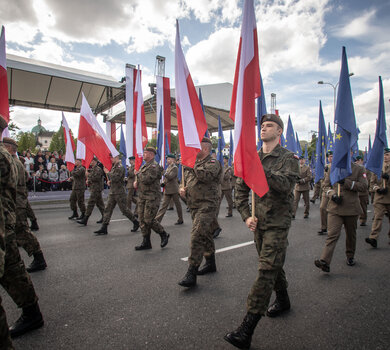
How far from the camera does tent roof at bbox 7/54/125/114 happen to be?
1384 centimetres

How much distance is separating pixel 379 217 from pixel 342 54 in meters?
3.26

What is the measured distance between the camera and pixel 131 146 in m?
10.1

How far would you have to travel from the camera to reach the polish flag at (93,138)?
6570 mm

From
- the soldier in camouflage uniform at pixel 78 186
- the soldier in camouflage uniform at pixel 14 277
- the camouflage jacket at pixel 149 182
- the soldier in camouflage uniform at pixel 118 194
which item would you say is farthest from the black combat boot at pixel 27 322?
the soldier in camouflage uniform at pixel 78 186

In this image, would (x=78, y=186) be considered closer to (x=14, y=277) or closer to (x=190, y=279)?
(x=190, y=279)

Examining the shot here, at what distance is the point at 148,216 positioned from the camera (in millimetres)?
5223

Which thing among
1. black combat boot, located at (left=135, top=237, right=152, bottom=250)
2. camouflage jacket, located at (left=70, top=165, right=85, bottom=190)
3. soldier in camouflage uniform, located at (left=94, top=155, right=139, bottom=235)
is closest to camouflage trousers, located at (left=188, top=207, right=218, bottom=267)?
black combat boot, located at (left=135, top=237, right=152, bottom=250)

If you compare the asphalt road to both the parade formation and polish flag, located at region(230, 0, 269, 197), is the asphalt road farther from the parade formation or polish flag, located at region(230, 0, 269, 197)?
polish flag, located at region(230, 0, 269, 197)

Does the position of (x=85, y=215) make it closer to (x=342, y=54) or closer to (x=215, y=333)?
(x=215, y=333)

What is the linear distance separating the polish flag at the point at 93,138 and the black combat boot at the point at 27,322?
4.31 m

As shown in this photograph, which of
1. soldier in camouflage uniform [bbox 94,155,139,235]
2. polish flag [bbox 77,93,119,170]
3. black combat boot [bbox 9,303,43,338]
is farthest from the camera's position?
soldier in camouflage uniform [bbox 94,155,139,235]

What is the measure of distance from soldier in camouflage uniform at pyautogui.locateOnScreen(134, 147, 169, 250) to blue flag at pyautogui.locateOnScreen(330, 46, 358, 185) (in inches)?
127

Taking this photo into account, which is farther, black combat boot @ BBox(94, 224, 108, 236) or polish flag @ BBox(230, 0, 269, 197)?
black combat boot @ BBox(94, 224, 108, 236)

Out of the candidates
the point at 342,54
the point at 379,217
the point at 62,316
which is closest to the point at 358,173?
the point at 379,217
